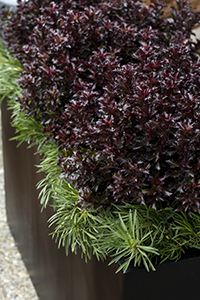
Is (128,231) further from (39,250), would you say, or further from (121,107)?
(39,250)

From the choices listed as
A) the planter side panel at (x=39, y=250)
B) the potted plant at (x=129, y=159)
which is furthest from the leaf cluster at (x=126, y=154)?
the planter side panel at (x=39, y=250)

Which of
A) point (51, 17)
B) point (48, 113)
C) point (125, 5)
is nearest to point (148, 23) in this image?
point (125, 5)

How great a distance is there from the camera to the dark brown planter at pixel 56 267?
1.40 m

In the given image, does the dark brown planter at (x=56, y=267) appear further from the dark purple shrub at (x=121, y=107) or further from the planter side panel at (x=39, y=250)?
the dark purple shrub at (x=121, y=107)

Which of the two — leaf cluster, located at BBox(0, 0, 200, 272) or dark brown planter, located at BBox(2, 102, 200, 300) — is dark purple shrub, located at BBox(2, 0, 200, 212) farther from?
dark brown planter, located at BBox(2, 102, 200, 300)

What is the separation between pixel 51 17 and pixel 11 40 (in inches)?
26.8

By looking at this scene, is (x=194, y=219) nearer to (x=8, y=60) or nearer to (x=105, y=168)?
(x=105, y=168)

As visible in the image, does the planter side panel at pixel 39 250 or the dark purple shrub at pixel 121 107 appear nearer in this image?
the dark purple shrub at pixel 121 107

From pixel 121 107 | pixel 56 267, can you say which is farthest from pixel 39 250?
pixel 121 107

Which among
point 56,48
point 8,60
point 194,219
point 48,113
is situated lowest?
point 194,219

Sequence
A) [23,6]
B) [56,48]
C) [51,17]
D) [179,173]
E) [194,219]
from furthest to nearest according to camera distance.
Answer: [23,6], [51,17], [56,48], [194,219], [179,173]

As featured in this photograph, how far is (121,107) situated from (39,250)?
52.4 inches

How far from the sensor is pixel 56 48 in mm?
2023

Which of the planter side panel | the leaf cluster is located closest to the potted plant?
the leaf cluster
